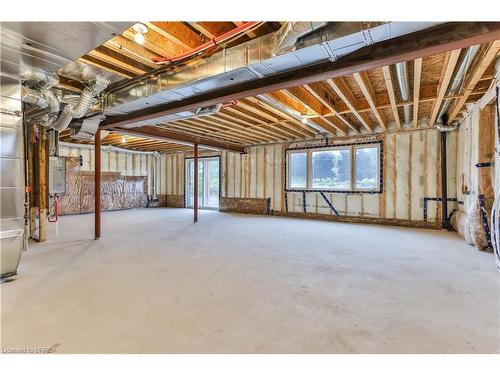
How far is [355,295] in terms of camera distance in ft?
7.43

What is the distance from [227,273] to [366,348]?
160 centimetres

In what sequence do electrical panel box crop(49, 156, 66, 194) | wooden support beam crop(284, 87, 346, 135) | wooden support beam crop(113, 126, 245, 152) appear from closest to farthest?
wooden support beam crop(284, 87, 346, 135) → electrical panel box crop(49, 156, 66, 194) → wooden support beam crop(113, 126, 245, 152)

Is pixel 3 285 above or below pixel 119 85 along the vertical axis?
below

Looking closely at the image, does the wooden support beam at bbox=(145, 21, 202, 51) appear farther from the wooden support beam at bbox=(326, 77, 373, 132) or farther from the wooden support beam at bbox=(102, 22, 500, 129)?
the wooden support beam at bbox=(326, 77, 373, 132)

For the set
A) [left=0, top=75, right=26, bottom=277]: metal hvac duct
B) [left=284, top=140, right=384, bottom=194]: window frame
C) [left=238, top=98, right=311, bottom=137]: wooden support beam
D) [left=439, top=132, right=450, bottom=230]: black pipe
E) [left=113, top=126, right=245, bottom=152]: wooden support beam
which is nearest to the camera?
[left=0, top=75, right=26, bottom=277]: metal hvac duct

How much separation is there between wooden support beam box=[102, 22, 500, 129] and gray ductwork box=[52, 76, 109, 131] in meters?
1.16

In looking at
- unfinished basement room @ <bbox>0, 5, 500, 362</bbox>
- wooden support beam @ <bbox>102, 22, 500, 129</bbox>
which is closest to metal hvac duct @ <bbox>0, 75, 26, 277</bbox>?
unfinished basement room @ <bbox>0, 5, 500, 362</bbox>

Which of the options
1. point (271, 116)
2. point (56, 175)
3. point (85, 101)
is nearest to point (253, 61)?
point (85, 101)

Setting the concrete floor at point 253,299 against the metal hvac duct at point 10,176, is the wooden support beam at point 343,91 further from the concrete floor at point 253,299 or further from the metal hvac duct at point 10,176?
the metal hvac duct at point 10,176

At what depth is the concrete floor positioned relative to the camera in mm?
1600

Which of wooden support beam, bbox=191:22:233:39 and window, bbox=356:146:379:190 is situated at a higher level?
wooden support beam, bbox=191:22:233:39
